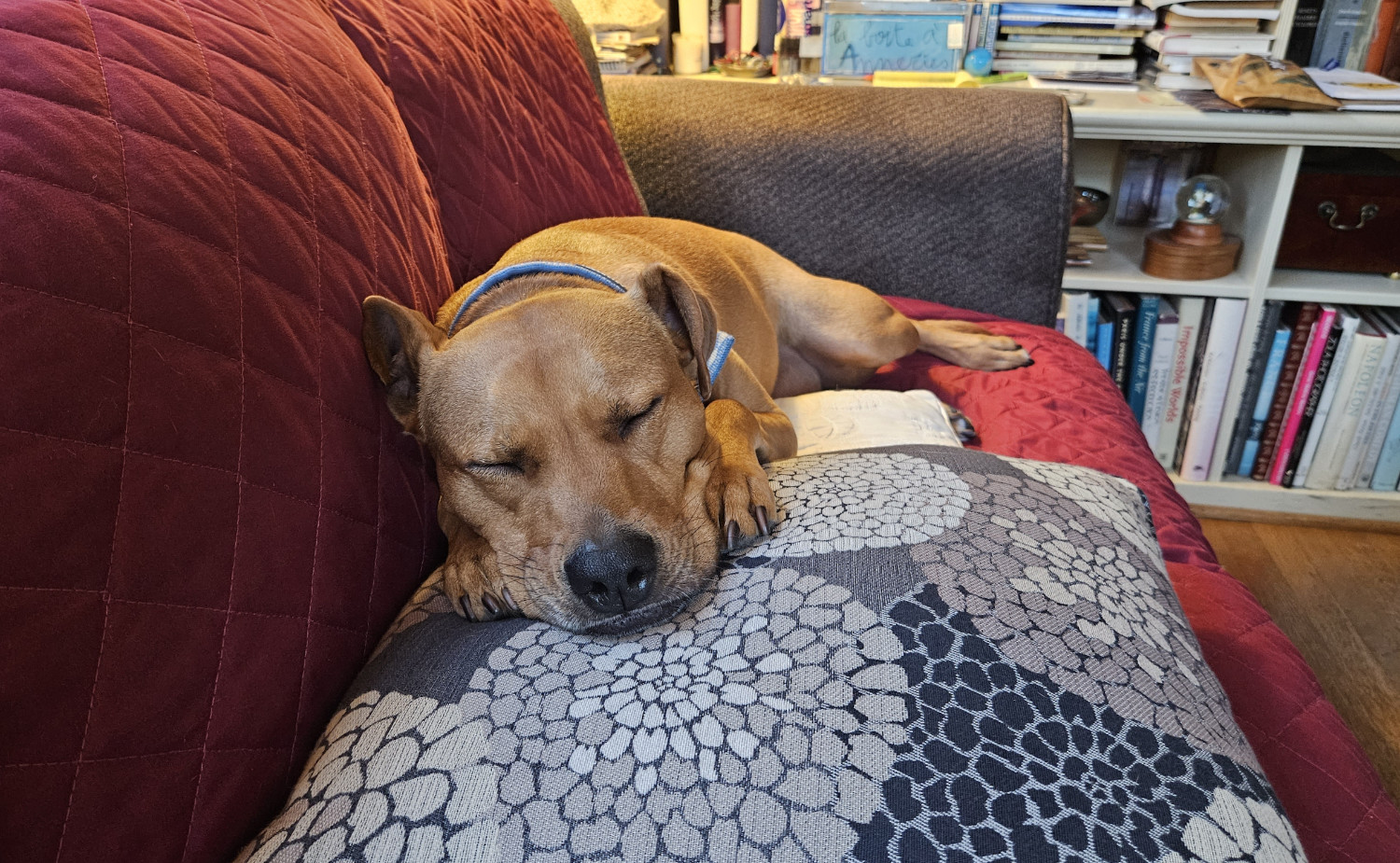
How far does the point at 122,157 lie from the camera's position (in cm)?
73

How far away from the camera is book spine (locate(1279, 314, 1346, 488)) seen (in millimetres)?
2582

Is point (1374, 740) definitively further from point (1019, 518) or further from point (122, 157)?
point (122, 157)

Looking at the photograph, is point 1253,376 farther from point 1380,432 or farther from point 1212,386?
point 1380,432

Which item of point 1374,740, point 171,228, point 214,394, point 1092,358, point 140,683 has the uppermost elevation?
point 171,228

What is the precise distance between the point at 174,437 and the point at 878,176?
64.9 inches

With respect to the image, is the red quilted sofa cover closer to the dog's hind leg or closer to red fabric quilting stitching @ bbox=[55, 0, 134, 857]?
the dog's hind leg

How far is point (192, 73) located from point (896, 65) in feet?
7.57

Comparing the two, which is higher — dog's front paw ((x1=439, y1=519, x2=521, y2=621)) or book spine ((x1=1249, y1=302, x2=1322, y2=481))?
dog's front paw ((x1=439, y1=519, x2=521, y2=621))

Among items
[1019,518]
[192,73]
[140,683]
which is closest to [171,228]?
[192,73]

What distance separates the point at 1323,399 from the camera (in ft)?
8.66

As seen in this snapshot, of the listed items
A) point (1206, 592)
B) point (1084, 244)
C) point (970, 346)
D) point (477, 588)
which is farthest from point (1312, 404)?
point (477, 588)

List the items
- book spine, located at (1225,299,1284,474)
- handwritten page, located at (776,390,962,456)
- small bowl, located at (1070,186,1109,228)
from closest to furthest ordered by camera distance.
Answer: handwritten page, located at (776,390,962,456), book spine, located at (1225,299,1284,474), small bowl, located at (1070,186,1109,228)

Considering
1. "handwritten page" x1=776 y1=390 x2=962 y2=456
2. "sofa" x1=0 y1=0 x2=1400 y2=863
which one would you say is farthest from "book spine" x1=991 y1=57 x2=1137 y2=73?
"sofa" x1=0 y1=0 x2=1400 y2=863

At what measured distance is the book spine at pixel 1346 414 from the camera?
253cm
